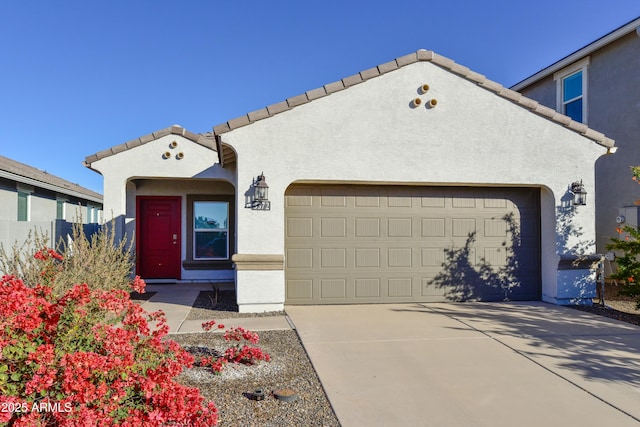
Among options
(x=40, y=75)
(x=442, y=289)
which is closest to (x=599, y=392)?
(x=442, y=289)

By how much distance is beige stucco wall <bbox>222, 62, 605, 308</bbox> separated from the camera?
7.64 metres

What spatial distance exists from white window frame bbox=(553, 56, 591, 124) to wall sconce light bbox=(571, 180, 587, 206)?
5050 millimetres

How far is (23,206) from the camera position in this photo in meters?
13.4

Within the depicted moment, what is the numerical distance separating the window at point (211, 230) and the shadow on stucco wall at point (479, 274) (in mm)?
6414

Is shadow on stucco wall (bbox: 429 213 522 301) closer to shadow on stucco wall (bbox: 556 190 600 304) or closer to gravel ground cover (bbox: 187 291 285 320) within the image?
shadow on stucco wall (bbox: 556 190 600 304)

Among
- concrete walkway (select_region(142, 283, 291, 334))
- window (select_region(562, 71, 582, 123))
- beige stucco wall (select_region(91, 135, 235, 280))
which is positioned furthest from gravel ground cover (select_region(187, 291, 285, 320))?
window (select_region(562, 71, 582, 123))

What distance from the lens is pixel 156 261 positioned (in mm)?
12070

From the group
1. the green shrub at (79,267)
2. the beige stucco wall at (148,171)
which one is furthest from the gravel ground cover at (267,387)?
the beige stucco wall at (148,171)

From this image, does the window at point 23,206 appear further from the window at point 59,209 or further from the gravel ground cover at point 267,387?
the gravel ground cover at point 267,387

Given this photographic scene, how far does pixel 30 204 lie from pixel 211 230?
6794mm

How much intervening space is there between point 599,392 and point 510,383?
805mm

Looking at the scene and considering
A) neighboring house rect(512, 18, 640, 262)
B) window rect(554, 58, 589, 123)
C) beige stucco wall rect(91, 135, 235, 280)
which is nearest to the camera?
beige stucco wall rect(91, 135, 235, 280)

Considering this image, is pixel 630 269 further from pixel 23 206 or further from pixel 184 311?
pixel 23 206

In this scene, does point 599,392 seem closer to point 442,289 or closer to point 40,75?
point 442,289
